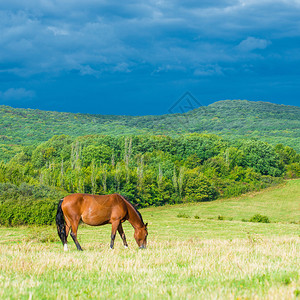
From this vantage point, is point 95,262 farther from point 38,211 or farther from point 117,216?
point 38,211

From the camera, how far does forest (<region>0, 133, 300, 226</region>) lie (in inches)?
1638

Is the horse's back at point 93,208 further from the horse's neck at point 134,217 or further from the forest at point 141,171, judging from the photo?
the forest at point 141,171

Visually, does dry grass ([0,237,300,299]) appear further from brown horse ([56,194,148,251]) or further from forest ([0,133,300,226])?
forest ([0,133,300,226])

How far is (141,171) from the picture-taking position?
84250 mm

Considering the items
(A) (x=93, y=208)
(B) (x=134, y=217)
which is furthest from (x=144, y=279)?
(B) (x=134, y=217)

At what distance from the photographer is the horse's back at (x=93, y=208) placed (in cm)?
1277

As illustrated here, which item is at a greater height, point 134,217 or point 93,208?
point 93,208

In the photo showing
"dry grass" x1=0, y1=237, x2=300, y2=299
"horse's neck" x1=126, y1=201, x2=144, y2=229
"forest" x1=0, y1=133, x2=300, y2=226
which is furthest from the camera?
"forest" x1=0, y1=133, x2=300, y2=226

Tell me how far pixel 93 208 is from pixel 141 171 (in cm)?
7152

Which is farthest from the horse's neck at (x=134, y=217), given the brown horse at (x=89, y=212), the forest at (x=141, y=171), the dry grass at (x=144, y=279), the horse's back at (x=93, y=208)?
the forest at (x=141, y=171)

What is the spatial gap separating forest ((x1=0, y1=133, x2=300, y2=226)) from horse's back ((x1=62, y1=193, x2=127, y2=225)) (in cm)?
2282

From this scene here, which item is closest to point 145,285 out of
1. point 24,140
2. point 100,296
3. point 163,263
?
point 100,296

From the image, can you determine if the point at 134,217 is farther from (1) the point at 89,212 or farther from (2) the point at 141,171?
(2) the point at 141,171

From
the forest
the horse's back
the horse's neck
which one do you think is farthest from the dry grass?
the forest
